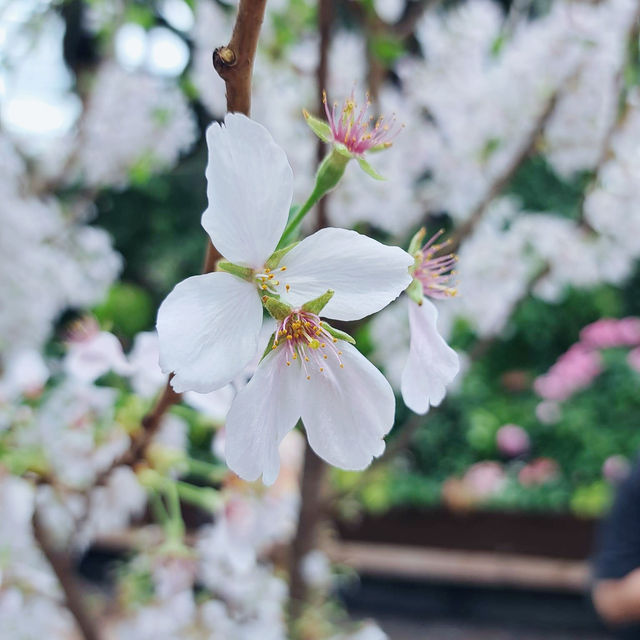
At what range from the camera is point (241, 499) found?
2.42ft

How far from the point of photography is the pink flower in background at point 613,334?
348cm

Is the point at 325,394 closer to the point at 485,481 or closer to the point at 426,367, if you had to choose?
the point at 426,367

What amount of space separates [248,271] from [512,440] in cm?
311

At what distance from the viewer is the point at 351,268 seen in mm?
300

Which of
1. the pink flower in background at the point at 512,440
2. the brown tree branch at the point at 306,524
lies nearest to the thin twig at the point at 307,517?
the brown tree branch at the point at 306,524

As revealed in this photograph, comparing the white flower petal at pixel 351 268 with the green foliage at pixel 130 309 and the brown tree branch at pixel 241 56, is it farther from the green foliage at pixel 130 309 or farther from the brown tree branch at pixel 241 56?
the green foliage at pixel 130 309

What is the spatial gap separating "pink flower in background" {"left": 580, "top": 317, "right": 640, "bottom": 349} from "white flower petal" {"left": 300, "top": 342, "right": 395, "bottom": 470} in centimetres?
347

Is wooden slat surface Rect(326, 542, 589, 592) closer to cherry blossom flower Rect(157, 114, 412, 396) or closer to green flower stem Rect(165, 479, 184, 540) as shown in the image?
green flower stem Rect(165, 479, 184, 540)

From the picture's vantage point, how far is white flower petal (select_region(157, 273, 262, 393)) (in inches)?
10.7

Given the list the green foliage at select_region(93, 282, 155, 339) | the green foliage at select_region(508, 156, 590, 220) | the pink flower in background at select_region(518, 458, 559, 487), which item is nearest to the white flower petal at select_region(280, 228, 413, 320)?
the pink flower in background at select_region(518, 458, 559, 487)

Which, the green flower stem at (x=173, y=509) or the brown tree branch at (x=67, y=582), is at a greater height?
the green flower stem at (x=173, y=509)

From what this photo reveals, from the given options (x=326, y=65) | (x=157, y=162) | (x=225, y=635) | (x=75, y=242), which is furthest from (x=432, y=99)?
(x=225, y=635)

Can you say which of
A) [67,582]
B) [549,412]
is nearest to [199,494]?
[67,582]

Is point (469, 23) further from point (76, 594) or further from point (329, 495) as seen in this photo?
point (76, 594)
